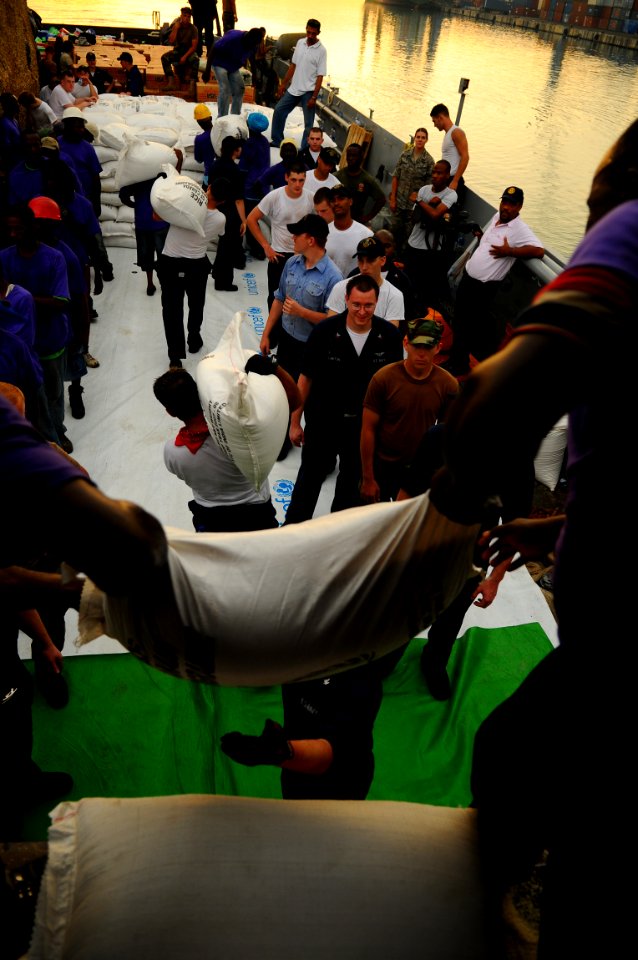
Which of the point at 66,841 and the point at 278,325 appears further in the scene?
the point at 278,325

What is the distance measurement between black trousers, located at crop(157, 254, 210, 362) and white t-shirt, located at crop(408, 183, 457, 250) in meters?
2.30

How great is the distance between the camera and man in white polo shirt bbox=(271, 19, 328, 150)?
8.45m

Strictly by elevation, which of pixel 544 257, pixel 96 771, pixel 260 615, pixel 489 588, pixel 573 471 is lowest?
pixel 96 771

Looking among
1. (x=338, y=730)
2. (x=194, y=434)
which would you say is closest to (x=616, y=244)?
(x=338, y=730)

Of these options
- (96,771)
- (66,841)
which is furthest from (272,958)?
(96,771)

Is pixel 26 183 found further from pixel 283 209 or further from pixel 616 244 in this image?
pixel 616 244

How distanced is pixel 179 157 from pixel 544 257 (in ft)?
12.8

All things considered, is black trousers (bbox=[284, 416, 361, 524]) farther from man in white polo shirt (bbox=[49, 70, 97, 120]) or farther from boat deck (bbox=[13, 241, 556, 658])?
man in white polo shirt (bbox=[49, 70, 97, 120])

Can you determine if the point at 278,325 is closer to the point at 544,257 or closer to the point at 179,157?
the point at 544,257

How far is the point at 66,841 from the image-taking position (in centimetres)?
135

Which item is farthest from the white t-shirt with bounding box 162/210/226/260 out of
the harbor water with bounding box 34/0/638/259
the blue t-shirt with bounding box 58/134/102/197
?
the harbor water with bounding box 34/0/638/259

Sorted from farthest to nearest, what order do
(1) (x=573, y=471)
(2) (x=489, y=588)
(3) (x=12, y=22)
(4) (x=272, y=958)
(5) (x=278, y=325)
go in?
(3) (x=12, y=22), (5) (x=278, y=325), (2) (x=489, y=588), (4) (x=272, y=958), (1) (x=573, y=471)

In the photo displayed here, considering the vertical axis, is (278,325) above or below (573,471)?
below

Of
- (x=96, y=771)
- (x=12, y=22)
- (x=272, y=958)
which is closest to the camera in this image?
(x=272, y=958)
